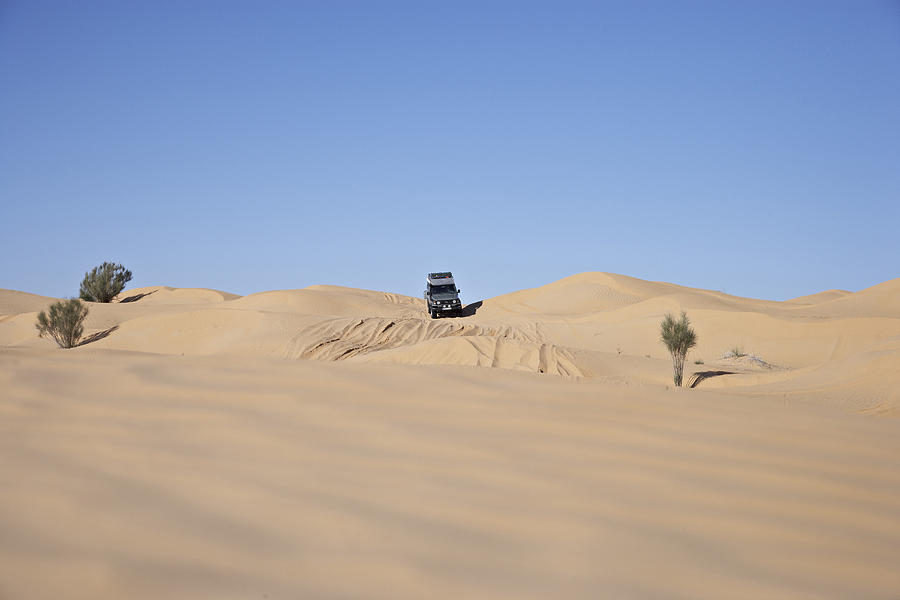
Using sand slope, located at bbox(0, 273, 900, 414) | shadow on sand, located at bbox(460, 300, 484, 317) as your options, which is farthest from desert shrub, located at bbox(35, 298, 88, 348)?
shadow on sand, located at bbox(460, 300, 484, 317)

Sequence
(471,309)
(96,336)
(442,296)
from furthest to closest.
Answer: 1. (471,309)
2. (442,296)
3. (96,336)

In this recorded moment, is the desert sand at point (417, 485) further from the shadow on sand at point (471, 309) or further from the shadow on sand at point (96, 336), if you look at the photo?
the shadow on sand at point (471, 309)

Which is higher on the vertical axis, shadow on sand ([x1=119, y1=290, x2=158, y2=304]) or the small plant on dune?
shadow on sand ([x1=119, y1=290, x2=158, y2=304])

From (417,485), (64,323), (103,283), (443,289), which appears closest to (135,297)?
(103,283)

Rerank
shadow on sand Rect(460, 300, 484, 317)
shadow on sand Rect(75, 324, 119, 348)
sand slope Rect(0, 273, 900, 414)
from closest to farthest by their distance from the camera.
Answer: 1. sand slope Rect(0, 273, 900, 414)
2. shadow on sand Rect(75, 324, 119, 348)
3. shadow on sand Rect(460, 300, 484, 317)

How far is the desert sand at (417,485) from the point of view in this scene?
221 centimetres

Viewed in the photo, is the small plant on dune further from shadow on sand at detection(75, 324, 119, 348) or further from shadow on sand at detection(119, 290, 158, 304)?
shadow on sand at detection(119, 290, 158, 304)

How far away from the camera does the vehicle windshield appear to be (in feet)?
105

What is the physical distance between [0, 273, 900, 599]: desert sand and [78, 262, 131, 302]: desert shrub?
40627 millimetres

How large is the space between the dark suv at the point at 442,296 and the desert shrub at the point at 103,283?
2203 cm

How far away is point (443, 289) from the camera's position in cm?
3222

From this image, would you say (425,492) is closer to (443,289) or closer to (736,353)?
(736,353)

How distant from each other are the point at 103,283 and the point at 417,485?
44390 mm

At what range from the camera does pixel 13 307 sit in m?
41.9
